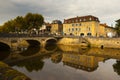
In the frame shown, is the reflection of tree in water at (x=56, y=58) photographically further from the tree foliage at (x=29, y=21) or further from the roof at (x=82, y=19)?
the roof at (x=82, y=19)

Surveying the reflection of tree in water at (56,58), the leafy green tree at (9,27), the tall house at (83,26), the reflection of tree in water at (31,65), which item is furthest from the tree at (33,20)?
the reflection of tree in water at (31,65)

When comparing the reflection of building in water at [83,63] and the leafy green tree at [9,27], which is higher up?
the leafy green tree at [9,27]

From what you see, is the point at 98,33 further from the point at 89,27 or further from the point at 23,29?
the point at 23,29

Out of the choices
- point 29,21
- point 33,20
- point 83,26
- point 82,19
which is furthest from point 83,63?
point 82,19

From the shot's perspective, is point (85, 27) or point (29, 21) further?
point (85, 27)

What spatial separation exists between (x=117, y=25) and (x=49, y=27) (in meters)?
47.1

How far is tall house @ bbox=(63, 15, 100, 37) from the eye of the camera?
7606 cm

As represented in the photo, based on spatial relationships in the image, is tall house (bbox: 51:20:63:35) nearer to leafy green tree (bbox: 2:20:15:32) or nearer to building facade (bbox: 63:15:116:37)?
building facade (bbox: 63:15:116:37)

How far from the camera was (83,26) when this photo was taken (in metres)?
78.9

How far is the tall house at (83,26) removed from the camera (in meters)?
76.1

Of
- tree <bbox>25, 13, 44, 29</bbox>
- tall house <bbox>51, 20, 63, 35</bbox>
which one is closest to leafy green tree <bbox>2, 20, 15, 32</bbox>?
tree <bbox>25, 13, 44, 29</bbox>

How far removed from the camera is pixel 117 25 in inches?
2638

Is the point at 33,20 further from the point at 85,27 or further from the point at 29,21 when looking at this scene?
the point at 85,27

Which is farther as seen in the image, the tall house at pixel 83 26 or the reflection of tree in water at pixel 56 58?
the tall house at pixel 83 26
